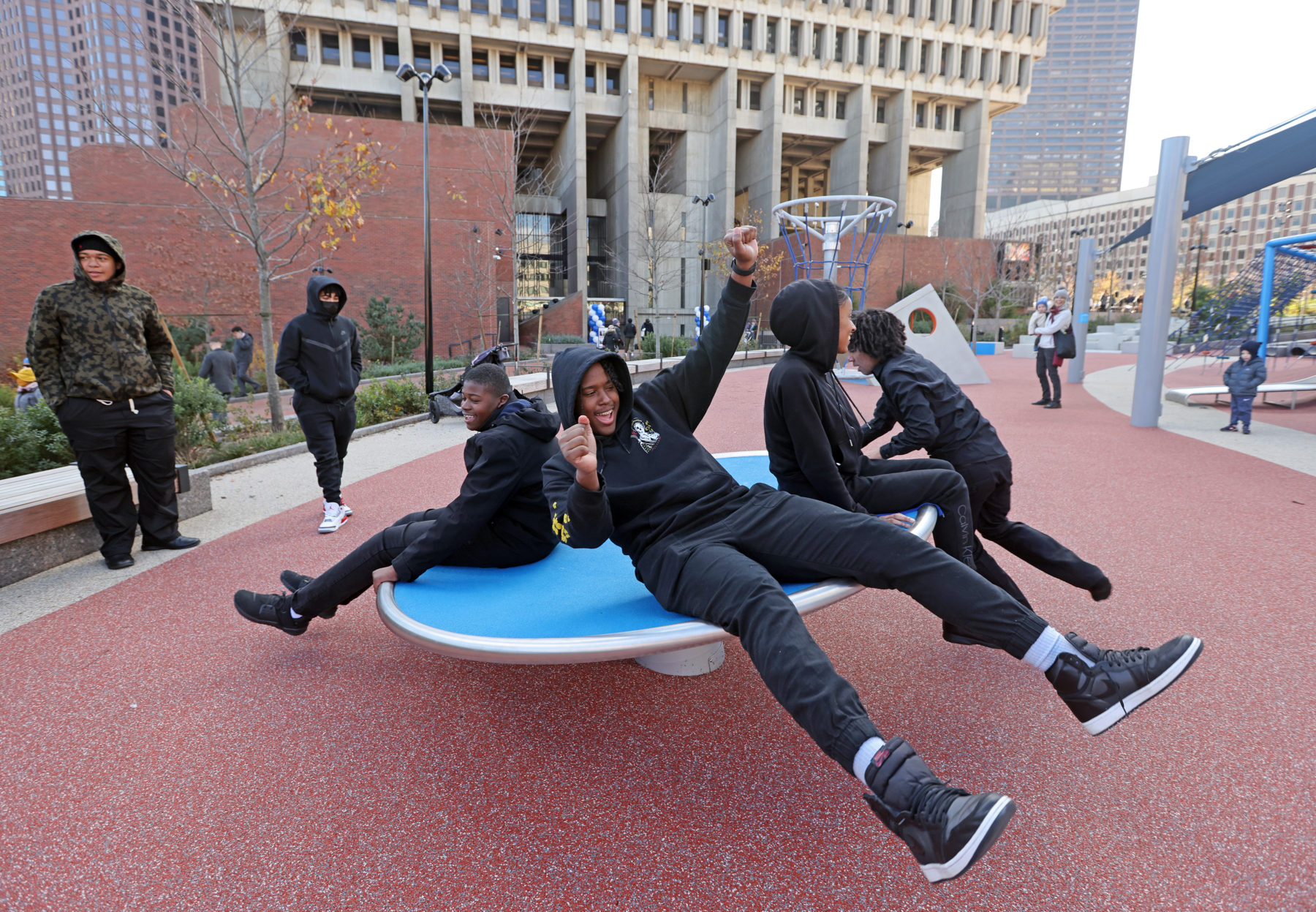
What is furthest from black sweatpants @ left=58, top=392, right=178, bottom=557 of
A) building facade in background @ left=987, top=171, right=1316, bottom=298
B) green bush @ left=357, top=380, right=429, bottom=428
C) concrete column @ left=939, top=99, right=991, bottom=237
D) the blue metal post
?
building facade in background @ left=987, top=171, right=1316, bottom=298

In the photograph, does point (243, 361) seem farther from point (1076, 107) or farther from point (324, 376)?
point (1076, 107)

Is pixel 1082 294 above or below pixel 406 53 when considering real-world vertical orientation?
below

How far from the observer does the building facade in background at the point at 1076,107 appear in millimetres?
154125

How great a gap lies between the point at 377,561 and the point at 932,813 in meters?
2.37

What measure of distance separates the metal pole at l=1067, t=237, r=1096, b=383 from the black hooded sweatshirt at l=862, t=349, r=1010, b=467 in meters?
14.6

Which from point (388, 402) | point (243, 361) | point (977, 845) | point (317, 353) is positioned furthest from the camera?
point (243, 361)

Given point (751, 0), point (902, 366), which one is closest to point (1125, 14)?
point (751, 0)

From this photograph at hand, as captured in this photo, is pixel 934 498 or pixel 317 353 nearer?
pixel 934 498

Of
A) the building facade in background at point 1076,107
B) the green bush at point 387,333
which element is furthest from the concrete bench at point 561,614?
the building facade in background at point 1076,107

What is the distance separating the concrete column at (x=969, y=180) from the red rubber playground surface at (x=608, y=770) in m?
51.2

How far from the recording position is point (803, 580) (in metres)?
2.52

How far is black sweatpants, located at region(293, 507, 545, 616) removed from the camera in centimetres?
308

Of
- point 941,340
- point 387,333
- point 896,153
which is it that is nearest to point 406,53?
point 387,333

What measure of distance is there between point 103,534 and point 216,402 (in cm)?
323
